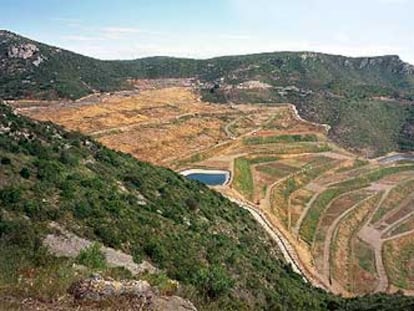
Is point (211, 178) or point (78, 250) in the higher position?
point (78, 250)

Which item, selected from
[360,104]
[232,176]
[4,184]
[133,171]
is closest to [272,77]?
[360,104]

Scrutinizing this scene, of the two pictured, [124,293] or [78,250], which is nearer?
[124,293]

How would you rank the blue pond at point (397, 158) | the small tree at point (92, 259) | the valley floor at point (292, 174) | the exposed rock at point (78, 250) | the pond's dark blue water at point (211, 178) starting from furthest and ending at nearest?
the blue pond at point (397, 158)
the pond's dark blue water at point (211, 178)
the valley floor at point (292, 174)
the exposed rock at point (78, 250)
the small tree at point (92, 259)

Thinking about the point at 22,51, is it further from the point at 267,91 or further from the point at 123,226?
the point at 123,226

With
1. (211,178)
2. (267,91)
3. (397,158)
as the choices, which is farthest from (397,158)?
(211,178)

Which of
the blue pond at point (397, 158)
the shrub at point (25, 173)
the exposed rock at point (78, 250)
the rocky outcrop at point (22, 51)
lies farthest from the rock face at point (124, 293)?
the rocky outcrop at point (22, 51)

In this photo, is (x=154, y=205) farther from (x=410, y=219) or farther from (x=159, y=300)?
(x=410, y=219)

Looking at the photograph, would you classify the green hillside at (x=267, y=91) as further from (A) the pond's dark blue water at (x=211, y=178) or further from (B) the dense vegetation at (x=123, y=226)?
(B) the dense vegetation at (x=123, y=226)
